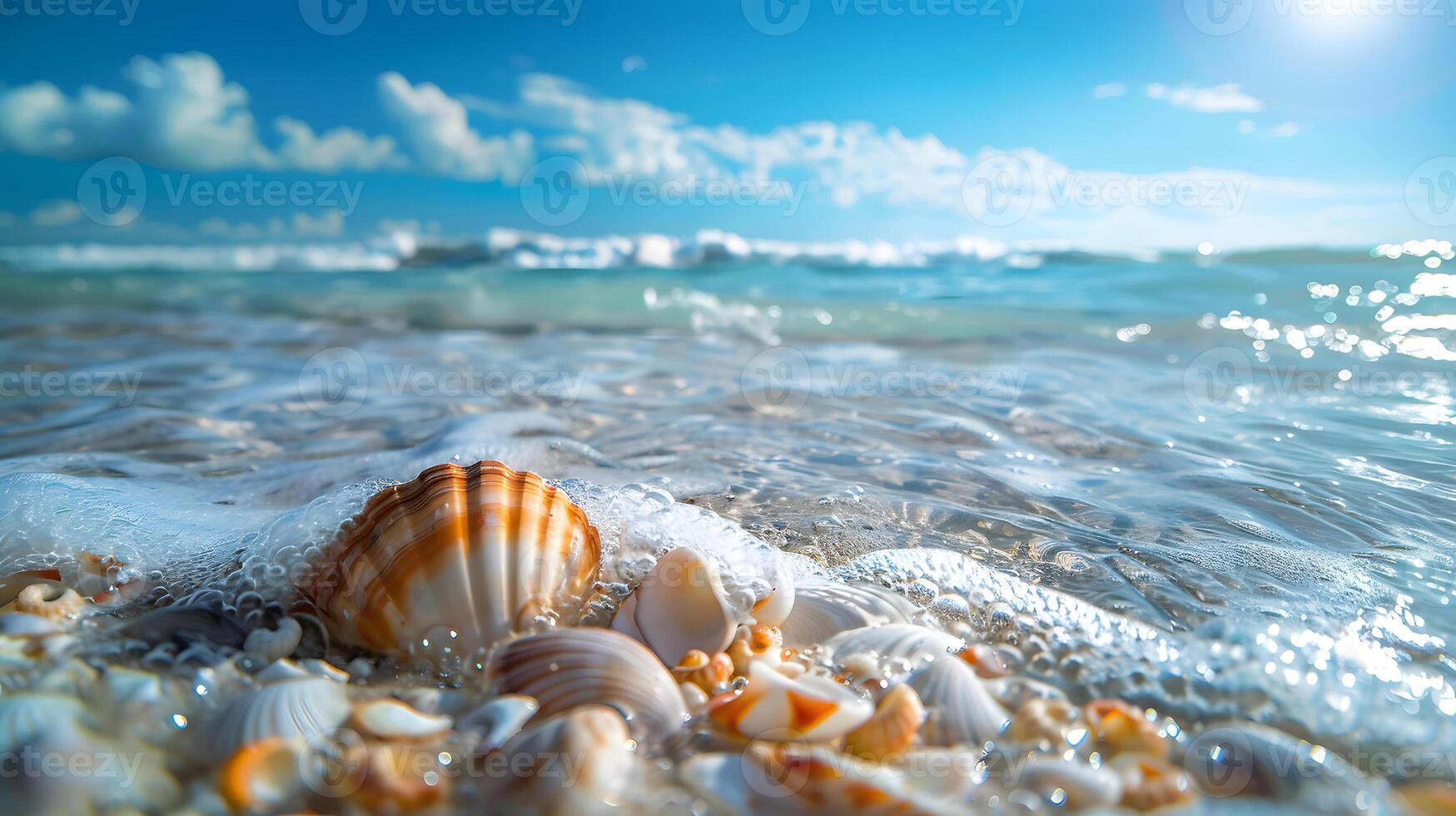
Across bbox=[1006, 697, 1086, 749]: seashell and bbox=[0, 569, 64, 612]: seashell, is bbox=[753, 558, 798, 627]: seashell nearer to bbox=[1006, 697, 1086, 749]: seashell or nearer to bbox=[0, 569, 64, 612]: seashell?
bbox=[1006, 697, 1086, 749]: seashell

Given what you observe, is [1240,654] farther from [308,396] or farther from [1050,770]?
[308,396]

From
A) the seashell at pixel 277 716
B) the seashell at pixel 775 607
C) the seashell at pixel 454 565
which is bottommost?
the seashell at pixel 775 607

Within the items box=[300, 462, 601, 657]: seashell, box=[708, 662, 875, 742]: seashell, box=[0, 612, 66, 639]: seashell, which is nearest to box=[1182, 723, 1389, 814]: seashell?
box=[708, 662, 875, 742]: seashell

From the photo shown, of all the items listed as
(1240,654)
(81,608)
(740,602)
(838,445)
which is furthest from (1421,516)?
(81,608)

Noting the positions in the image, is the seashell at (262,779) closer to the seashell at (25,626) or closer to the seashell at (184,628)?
the seashell at (184,628)

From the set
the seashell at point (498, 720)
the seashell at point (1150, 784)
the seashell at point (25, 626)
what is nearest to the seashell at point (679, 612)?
the seashell at point (498, 720)

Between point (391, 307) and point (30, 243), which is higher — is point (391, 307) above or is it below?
below
